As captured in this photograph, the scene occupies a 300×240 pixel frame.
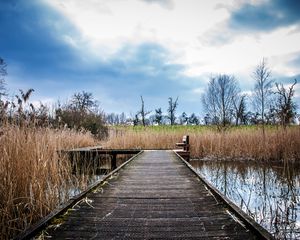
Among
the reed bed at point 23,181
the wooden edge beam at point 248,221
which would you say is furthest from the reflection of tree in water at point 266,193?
the reed bed at point 23,181

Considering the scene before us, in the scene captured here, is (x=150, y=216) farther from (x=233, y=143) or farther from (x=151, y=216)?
(x=233, y=143)

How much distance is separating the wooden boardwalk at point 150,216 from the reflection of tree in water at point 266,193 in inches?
40.3

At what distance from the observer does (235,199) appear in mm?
5207

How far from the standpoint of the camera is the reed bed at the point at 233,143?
1026 cm

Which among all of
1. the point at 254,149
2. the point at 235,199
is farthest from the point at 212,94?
the point at 235,199

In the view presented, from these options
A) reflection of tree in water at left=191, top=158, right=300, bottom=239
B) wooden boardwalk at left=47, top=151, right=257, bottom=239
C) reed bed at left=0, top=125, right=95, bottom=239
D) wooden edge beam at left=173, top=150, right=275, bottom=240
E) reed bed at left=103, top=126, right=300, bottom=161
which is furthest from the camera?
reed bed at left=103, top=126, right=300, bottom=161

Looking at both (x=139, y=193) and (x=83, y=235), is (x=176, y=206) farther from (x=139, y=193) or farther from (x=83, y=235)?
(x=83, y=235)

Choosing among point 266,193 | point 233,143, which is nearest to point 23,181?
point 266,193

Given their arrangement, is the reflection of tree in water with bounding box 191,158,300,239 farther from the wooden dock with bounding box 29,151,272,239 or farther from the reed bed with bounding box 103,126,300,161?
the reed bed with bounding box 103,126,300,161

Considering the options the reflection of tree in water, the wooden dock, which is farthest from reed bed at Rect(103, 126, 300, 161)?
the wooden dock

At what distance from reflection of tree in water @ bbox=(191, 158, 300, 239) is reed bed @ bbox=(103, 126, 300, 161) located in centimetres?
144

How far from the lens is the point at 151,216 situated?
2.51 metres

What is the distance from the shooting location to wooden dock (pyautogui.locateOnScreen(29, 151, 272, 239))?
2064mm

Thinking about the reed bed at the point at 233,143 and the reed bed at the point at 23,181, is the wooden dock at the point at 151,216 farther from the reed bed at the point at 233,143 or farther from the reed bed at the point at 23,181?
the reed bed at the point at 233,143
